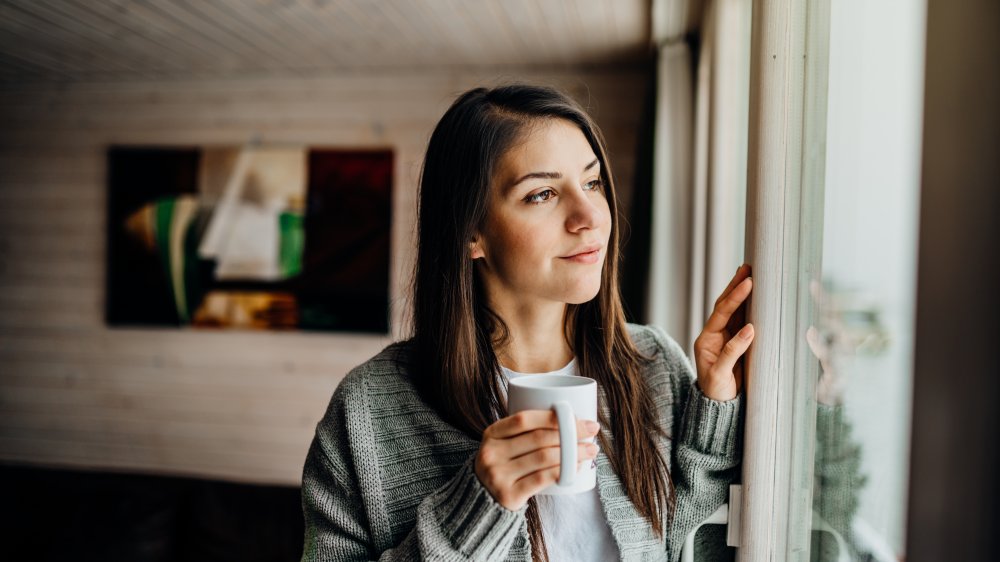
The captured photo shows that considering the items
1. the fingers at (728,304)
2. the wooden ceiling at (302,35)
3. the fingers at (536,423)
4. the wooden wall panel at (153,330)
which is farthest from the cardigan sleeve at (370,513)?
the wooden wall panel at (153,330)

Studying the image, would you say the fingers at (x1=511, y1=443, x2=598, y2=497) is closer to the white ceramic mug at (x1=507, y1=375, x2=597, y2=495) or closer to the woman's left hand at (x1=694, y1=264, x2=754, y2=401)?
the white ceramic mug at (x1=507, y1=375, x2=597, y2=495)

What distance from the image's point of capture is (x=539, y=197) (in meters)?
0.96

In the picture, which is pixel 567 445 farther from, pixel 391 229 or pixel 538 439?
pixel 391 229

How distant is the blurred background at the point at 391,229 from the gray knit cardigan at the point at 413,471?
9 cm

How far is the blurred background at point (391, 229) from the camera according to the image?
1.29 ft

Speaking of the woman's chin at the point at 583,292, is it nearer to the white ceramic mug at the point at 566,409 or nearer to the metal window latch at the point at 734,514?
the white ceramic mug at the point at 566,409

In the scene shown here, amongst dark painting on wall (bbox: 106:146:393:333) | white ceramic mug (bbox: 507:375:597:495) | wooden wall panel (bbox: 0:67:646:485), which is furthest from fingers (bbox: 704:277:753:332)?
dark painting on wall (bbox: 106:146:393:333)

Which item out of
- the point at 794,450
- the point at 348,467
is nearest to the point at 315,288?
the point at 348,467

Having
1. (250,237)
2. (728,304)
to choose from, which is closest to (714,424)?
(728,304)

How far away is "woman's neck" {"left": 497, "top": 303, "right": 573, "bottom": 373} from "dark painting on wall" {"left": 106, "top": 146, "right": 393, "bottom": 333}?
2.43m

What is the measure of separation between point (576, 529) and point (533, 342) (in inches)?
12.0

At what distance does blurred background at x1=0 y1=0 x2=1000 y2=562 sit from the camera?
1.29 ft

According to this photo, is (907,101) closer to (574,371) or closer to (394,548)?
(574,371)

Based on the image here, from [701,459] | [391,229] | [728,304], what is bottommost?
[701,459]
